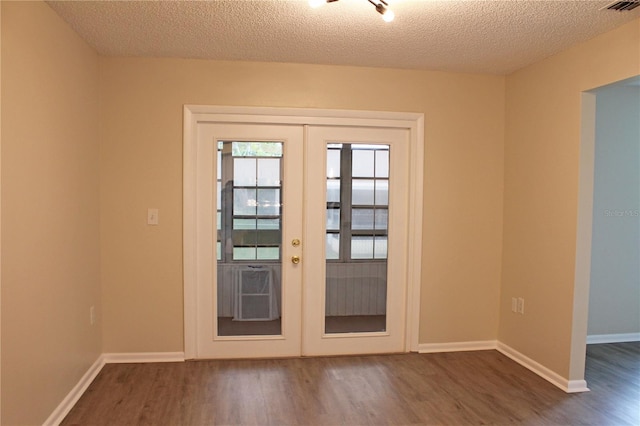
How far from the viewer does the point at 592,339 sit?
4117 mm

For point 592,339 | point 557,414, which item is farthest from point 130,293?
point 592,339

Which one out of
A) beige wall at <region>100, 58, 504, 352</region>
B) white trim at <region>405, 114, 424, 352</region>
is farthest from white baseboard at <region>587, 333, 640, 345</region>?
white trim at <region>405, 114, 424, 352</region>

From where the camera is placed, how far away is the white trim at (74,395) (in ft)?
8.30

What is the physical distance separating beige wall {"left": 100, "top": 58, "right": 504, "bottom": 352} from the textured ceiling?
0.58 feet

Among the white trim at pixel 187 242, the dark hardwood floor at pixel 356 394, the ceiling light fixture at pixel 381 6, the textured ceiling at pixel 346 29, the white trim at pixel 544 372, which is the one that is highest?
the textured ceiling at pixel 346 29

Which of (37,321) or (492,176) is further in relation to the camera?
(492,176)

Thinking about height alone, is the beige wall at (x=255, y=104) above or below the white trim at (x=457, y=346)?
above

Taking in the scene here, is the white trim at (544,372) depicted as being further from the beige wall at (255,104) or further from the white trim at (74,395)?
the white trim at (74,395)

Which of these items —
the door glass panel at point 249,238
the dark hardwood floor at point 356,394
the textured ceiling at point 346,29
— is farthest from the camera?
the door glass panel at point 249,238

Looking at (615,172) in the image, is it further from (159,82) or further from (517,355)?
(159,82)

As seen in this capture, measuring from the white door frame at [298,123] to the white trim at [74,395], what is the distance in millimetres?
651

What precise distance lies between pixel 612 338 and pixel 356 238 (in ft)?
8.91

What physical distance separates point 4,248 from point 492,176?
355 cm

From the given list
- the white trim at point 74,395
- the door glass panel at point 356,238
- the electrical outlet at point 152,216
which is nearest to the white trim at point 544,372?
the door glass panel at point 356,238
